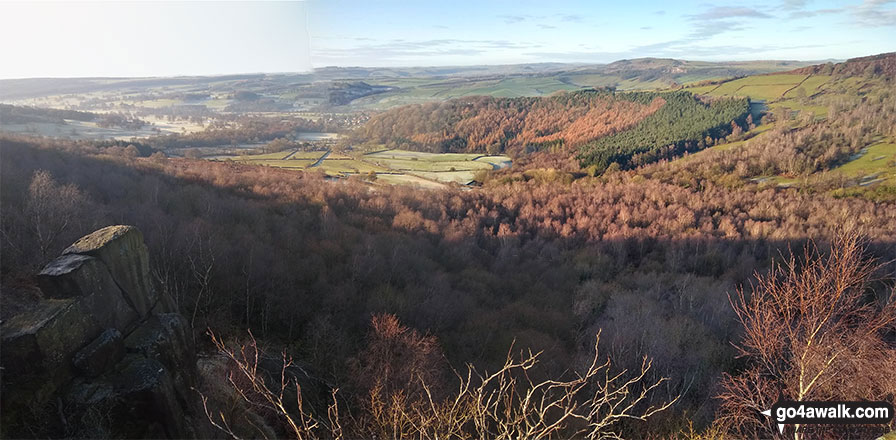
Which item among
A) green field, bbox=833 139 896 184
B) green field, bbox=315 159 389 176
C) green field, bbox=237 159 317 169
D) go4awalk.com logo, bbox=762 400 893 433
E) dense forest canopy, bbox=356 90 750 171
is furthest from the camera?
dense forest canopy, bbox=356 90 750 171

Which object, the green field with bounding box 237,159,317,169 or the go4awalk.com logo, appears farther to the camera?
the green field with bounding box 237,159,317,169

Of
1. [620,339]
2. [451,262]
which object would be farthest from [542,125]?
[620,339]

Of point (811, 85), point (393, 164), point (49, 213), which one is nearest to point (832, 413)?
point (49, 213)

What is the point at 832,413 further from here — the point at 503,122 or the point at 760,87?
the point at 760,87

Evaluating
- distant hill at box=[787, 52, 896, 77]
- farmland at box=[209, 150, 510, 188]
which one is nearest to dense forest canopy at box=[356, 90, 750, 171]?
farmland at box=[209, 150, 510, 188]

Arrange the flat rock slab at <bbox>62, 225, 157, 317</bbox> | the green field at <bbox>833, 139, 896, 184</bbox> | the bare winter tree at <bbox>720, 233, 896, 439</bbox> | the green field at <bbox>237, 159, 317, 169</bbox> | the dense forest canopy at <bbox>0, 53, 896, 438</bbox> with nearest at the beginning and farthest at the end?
the flat rock slab at <bbox>62, 225, 157, 317</bbox>, the bare winter tree at <bbox>720, 233, 896, 439</bbox>, the dense forest canopy at <bbox>0, 53, 896, 438</bbox>, the green field at <bbox>237, 159, 317, 169</bbox>, the green field at <bbox>833, 139, 896, 184</bbox>

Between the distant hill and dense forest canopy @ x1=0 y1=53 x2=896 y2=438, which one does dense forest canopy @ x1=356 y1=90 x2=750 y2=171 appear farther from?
the distant hill
